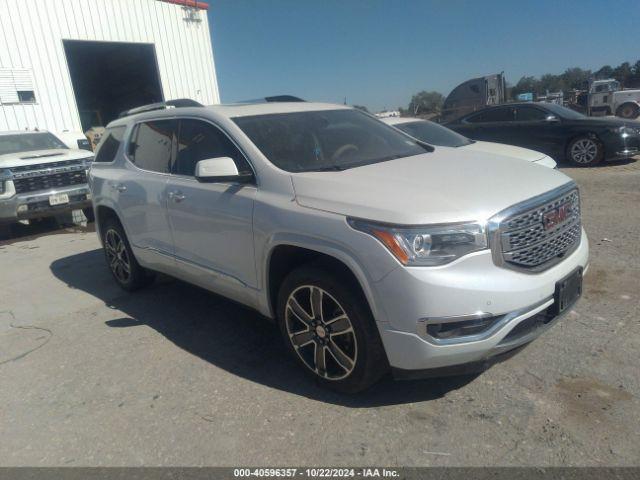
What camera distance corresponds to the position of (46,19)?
13477 millimetres

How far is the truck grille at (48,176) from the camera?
8148mm

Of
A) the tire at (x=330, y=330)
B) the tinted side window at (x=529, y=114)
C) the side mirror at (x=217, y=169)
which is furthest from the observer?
the tinted side window at (x=529, y=114)

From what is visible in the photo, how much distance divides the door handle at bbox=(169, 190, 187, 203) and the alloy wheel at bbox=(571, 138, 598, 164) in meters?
9.36

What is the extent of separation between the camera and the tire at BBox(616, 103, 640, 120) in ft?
79.8

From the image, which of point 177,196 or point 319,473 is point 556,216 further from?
point 177,196

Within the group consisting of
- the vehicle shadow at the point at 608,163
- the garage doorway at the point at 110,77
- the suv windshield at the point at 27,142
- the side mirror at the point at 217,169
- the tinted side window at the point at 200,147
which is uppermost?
the garage doorway at the point at 110,77

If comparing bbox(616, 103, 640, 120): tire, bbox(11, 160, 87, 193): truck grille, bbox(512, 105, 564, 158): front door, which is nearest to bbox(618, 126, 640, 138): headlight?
bbox(512, 105, 564, 158): front door

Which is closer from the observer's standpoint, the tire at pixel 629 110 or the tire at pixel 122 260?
the tire at pixel 122 260

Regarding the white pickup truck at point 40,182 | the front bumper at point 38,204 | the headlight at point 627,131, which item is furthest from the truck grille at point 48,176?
the headlight at point 627,131

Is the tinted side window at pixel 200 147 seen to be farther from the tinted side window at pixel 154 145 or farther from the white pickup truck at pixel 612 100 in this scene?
the white pickup truck at pixel 612 100

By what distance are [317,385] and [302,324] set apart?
40 centimetres

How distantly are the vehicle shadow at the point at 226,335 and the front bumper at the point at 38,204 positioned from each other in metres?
A: 2.84

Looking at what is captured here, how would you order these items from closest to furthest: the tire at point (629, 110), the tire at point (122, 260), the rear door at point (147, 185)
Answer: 1. the rear door at point (147, 185)
2. the tire at point (122, 260)
3. the tire at point (629, 110)

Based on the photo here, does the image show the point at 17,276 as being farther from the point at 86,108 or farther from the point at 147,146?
the point at 86,108
